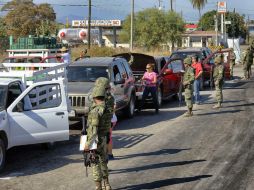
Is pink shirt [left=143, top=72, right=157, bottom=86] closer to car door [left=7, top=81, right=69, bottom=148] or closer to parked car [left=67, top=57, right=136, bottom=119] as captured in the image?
parked car [left=67, top=57, right=136, bottom=119]

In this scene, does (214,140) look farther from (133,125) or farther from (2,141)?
(2,141)

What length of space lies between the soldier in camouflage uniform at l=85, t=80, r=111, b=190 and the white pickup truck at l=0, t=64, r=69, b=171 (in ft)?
8.08

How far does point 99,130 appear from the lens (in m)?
7.31

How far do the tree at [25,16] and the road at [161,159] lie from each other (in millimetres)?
61082

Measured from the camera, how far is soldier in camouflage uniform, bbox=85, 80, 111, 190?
7.14 m

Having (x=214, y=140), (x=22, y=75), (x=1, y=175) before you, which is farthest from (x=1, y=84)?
(x=214, y=140)

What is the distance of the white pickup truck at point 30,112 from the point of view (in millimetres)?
9359

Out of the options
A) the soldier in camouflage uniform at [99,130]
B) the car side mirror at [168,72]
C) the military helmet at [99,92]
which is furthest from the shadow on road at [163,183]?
the car side mirror at [168,72]

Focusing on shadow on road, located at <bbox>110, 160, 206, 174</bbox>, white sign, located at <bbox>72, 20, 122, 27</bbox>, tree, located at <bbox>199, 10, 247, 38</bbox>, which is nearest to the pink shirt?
shadow on road, located at <bbox>110, 160, 206, 174</bbox>

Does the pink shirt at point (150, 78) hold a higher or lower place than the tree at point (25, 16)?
lower

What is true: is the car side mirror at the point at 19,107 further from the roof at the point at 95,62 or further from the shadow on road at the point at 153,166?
the roof at the point at 95,62

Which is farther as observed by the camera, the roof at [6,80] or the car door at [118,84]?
the car door at [118,84]

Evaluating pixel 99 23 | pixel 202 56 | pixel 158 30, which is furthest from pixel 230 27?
pixel 202 56

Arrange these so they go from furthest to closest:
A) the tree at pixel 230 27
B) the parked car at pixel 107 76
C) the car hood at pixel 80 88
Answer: the tree at pixel 230 27, the parked car at pixel 107 76, the car hood at pixel 80 88
